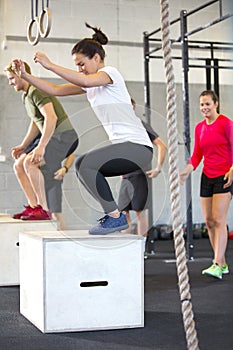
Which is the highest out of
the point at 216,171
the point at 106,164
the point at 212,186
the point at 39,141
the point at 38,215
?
the point at 39,141

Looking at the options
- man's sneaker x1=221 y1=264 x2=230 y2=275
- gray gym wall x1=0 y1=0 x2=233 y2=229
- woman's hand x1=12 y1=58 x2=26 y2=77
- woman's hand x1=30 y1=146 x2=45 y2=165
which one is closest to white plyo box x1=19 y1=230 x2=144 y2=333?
woman's hand x1=12 y1=58 x2=26 y2=77

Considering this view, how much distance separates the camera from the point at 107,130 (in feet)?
9.93

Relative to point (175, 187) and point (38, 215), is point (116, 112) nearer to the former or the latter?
point (175, 187)

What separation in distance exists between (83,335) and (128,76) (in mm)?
5584

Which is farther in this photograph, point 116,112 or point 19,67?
point 116,112

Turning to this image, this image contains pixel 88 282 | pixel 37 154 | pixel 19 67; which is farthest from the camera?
pixel 37 154

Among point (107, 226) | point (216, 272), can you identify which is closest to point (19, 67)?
point (107, 226)

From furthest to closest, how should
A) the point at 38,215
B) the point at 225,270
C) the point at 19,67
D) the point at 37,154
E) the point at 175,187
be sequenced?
the point at 225,270
the point at 38,215
the point at 37,154
the point at 19,67
the point at 175,187

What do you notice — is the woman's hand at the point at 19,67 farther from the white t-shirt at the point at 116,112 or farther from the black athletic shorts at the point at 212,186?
the black athletic shorts at the point at 212,186

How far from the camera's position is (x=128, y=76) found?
8242 millimetres

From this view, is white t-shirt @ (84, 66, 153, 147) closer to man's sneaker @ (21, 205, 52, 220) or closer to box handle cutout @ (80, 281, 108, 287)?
box handle cutout @ (80, 281, 108, 287)

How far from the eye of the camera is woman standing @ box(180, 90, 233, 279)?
4621 mm

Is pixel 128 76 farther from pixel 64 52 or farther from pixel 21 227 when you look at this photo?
pixel 21 227

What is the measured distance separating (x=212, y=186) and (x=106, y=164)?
1768 mm
